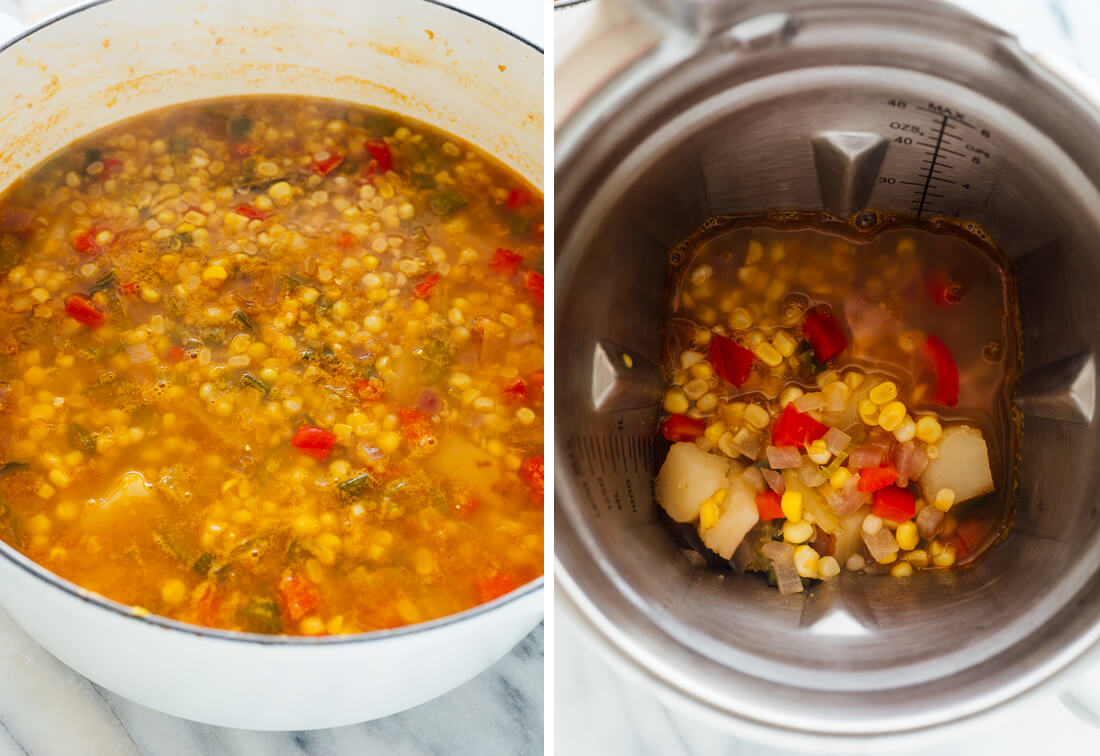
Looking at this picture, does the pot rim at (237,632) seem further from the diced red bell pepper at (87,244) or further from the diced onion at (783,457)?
the diced red bell pepper at (87,244)

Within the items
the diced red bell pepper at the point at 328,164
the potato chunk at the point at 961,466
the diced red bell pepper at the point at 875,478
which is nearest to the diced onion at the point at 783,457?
the diced red bell pepper at the point at 875,478

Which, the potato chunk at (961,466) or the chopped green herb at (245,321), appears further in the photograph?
the chopped green herb at (245,321)

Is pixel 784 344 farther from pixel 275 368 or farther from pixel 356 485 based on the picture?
pixel 275 368

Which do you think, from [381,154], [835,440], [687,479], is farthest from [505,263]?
[835,440]

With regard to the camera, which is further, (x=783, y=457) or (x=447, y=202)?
(x=447, y=202)

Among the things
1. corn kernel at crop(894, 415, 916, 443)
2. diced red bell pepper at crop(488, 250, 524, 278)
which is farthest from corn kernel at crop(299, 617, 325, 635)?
corn kernel at crop(894, 415, 916, 443)

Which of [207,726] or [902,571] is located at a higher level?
[902,571]
